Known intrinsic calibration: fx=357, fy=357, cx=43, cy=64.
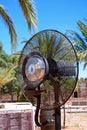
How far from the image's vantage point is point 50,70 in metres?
3.29

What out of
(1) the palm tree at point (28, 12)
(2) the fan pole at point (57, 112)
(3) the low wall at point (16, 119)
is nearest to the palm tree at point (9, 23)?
(1) the palm tree at point (28, 12)

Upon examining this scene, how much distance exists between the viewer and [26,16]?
28.3 ft

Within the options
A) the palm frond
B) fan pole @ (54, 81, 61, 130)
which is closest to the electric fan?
fan pole @ (54, 81, 61, 130)

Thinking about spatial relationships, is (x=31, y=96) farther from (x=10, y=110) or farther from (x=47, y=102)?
(x=10, y=110)

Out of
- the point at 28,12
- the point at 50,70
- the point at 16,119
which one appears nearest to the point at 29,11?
the point at 28,12

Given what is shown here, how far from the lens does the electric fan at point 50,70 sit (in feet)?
10.7

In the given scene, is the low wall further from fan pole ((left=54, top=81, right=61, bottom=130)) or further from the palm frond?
fan pole ((left=54, top=81, right=61, bottom=130))

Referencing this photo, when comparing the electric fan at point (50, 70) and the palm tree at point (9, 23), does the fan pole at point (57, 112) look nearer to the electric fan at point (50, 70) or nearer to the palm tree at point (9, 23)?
the electric fan at point (50, 70)

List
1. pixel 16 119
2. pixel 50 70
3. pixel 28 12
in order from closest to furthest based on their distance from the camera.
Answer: pixel 50 70 < pixel 16 119 < pixel 28 12

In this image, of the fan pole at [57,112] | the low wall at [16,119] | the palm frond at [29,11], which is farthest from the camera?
the palm frond at [29,11]

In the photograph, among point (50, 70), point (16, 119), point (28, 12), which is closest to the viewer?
point (50, 70)

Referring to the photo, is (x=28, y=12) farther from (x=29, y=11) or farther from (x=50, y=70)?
(x=50, y=70)

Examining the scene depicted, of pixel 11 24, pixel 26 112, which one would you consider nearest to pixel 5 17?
pixel 11 24

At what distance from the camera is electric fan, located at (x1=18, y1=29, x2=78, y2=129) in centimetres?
328
